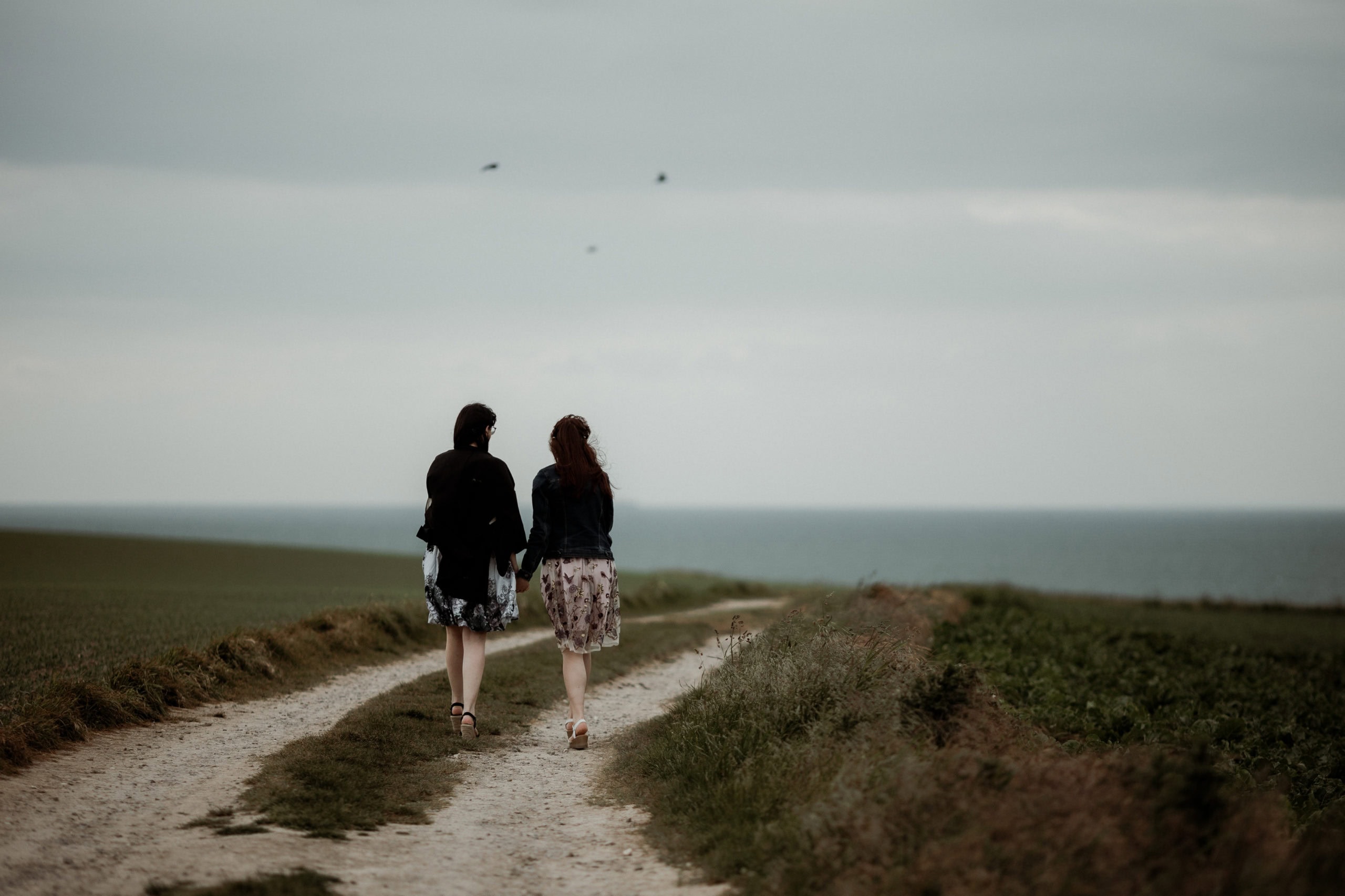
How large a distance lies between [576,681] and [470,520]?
1.78 metres

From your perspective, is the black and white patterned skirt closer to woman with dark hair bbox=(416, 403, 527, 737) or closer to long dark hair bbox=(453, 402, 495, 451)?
woman with dark hair bbox=(416, 403, 527, 737)

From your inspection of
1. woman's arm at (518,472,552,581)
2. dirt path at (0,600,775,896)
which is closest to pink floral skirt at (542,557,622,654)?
woman's arm at (518,472,552,581)

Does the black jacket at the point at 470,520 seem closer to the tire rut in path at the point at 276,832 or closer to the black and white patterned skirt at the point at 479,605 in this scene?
the black and white patterned skirt at the point at 479,605

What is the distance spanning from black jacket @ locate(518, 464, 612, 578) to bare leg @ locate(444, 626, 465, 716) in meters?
0.91

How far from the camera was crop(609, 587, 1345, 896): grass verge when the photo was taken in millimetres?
4918

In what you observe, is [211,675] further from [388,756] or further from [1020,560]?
[1020,560]

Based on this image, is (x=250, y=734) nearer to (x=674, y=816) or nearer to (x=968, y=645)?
(x=674, y=816)

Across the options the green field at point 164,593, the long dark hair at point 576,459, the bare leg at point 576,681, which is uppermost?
the long dark hair at point 576,459

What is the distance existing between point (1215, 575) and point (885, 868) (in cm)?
11398

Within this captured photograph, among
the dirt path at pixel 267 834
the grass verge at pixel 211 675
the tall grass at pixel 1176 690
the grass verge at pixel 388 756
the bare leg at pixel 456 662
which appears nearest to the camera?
the dirt path at pixel 267 834

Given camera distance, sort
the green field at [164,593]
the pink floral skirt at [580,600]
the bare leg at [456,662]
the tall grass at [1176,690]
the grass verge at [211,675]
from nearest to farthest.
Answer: the grass verge at [211,675] < the pink floral skirt at [580,600] < the bare leg at [456,662] < the tall grass at [1176,690] < the green field at [164,593]

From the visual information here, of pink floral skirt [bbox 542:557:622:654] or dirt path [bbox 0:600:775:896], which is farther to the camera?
pink floral skirt [bbox 542:557:622:654]

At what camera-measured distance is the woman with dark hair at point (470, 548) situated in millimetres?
9711

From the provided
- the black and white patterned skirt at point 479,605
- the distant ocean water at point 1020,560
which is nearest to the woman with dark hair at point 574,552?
the black and white patterned skirt at point 479,605
